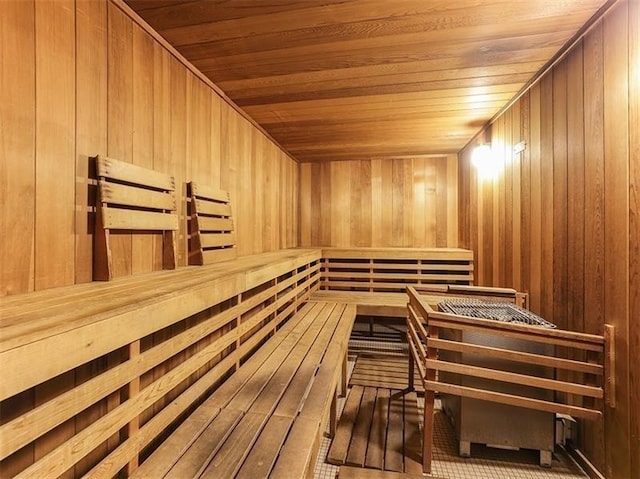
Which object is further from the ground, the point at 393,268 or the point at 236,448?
the point at 393,268

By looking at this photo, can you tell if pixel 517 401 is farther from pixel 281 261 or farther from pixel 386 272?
pixel 386 272

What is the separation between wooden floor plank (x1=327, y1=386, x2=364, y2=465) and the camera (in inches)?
80.3

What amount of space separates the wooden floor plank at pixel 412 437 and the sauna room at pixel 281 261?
2 cm

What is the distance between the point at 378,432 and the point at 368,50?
8.51 ft

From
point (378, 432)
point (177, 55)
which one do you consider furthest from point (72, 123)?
point (378, 432)

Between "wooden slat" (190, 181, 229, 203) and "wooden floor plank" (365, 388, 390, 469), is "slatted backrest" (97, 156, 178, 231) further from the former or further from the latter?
"wooden floor plank" (365, 388, 390, 469)

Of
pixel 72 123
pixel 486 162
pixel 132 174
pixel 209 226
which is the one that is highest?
pixel 486 162

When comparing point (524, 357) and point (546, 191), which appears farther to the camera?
point (546, 191)

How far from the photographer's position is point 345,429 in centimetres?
233

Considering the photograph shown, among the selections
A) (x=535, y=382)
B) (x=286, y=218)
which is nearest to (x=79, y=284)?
(x=535, y=382)

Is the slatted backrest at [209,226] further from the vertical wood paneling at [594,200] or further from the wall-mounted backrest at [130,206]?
the vertical wood paneling at [594,200]

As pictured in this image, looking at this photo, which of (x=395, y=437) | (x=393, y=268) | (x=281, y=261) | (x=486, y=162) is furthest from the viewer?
(x=393, y=268)

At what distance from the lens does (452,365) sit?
5.98ft

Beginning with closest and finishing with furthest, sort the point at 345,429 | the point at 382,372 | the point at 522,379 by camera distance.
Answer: the point at 522,379
the point at 345,429
the point at 382,372
